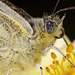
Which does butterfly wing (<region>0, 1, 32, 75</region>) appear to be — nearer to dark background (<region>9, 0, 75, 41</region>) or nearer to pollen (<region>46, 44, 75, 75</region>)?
pollen (<region>46, 44, 75, 75</region>)

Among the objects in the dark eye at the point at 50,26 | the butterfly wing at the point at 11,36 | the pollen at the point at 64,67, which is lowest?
the pollen at the point at 64,67

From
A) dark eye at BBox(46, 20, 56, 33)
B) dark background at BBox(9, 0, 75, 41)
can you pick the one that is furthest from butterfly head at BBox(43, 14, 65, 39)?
dark background at BBox(9, 0, 75, 41)

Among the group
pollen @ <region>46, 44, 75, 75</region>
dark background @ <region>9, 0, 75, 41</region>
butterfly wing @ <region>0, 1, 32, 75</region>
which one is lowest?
pollen @ <region>46, 44, 75, 75</region>

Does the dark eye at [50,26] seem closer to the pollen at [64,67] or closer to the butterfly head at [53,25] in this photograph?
the butterfly head at [53,25]

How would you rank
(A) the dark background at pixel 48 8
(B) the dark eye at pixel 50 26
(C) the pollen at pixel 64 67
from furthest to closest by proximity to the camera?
(A) the dark background at pixel 48 8 → (C) the pollen at pixel 64 67 → (B) the dark eye at pixel 50 26

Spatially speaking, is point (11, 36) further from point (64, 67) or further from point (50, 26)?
point (64, 67)

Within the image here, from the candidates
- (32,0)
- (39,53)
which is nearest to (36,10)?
(32,0)

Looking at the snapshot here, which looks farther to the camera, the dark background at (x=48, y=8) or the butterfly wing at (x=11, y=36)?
the dark background at (x=48, y=8)

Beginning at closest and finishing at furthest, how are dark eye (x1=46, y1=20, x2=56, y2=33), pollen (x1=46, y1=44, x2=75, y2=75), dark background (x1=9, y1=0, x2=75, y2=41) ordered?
1. dark eye (x1=46, y1=20, x2=56, y2=33)
2. pollen (x1=46, y1=44, x2=75, y2=75)
3. dark background (x1=9, y1=0, x2=75, y2=41)

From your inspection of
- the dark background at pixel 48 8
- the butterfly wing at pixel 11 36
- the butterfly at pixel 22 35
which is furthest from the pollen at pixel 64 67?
the dark background at pixel 48 8
